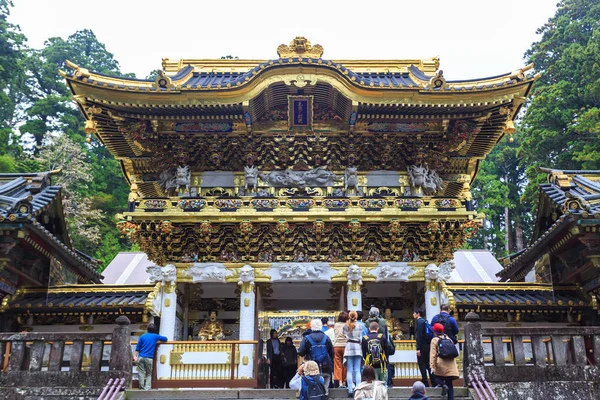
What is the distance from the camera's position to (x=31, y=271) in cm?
1453

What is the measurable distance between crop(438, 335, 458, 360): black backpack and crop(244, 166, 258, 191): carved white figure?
7.80 metres

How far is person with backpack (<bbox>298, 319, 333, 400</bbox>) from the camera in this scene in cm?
830

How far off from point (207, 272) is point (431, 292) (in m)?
6.01

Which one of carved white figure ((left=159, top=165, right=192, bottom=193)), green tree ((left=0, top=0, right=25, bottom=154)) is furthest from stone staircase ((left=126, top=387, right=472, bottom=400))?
green tree ((left=0, top=0, right=25, bottom=154))

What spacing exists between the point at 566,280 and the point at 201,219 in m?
10.3

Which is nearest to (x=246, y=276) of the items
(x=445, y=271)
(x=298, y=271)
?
(x=298, y=271)

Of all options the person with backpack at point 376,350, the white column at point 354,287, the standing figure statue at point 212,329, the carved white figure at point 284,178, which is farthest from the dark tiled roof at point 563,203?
the standing figure statue at point 212,329

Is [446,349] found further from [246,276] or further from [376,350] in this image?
[246,276]

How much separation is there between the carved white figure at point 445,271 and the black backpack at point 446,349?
571cm

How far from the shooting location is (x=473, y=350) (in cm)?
942

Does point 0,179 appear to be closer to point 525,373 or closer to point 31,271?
point 31,271

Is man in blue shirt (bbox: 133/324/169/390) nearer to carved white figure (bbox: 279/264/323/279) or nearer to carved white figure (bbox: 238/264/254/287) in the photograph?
carved white figure (bbox: 238/264/254/287)

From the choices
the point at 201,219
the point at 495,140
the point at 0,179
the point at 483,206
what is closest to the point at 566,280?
the point at 495,140

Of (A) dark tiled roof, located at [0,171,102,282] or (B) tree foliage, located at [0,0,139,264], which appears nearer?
(A) dark tiled roof, located at [0,171,102,282]
